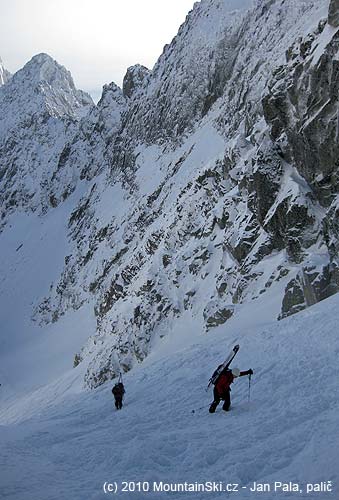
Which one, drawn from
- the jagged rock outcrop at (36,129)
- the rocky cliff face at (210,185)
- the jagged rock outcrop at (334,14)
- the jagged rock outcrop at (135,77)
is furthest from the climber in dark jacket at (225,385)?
the jagged rock outcrop at (36,129)

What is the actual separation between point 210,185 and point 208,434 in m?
32.1

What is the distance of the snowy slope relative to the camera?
28.9 ft

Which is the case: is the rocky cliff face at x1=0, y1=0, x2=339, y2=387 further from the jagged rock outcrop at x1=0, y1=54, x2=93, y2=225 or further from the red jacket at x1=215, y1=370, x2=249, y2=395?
the jagged rock outcrop at x1=0, y1=54, x2=93, y2=225

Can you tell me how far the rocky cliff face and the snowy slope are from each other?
8.69m

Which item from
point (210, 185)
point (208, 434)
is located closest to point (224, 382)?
point (208, 434)

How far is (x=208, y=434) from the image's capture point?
11133 millimetres

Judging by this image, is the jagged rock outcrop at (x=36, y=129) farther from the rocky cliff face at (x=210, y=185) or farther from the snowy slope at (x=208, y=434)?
the snowy slope at (x=208, y=434)

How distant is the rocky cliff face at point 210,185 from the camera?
89.9ft

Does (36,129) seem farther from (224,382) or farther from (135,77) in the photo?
(224,382)

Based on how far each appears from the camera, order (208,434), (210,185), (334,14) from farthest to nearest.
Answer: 1. (210,185)
2. (334,14)
3. (208,434)

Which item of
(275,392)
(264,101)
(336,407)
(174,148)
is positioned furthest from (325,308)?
(174,148)

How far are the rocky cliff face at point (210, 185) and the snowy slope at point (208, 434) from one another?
28.5 ft

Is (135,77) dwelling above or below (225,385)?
above

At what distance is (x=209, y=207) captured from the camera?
41.0 meters
